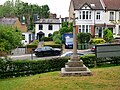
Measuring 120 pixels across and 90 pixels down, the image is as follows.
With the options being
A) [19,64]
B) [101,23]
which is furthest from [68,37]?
[19,64]

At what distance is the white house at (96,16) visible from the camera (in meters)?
64.6

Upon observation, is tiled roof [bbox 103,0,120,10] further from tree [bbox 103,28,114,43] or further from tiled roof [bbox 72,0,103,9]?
tree [bbox 103,28,114,43]

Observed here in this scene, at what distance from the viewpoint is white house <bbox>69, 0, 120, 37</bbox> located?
64562 millimetres

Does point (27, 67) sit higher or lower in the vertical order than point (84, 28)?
lower

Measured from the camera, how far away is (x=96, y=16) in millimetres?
65500

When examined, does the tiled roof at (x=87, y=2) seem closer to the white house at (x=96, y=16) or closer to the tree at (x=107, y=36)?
the white house at (x=96, y=16)

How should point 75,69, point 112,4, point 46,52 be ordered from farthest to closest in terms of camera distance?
1. point 112,4
2. point 46,52
3. point 75,69

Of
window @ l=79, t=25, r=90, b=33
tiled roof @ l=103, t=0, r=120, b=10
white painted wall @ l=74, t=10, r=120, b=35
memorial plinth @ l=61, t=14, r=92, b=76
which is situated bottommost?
memorial plinth @ l=61, t=14, r=92, b=76

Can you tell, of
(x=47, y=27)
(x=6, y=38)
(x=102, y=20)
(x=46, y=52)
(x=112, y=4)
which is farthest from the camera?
(x=47, y=27)

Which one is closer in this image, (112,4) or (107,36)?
(107,36)

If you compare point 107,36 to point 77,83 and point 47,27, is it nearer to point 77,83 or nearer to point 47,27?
point 47,27

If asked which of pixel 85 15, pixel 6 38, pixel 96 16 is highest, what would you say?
pixel 85 15

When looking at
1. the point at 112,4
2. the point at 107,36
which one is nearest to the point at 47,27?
the point at 112,4

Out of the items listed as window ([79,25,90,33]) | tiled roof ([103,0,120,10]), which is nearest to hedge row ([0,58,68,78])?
window ([79,25,90,33])
